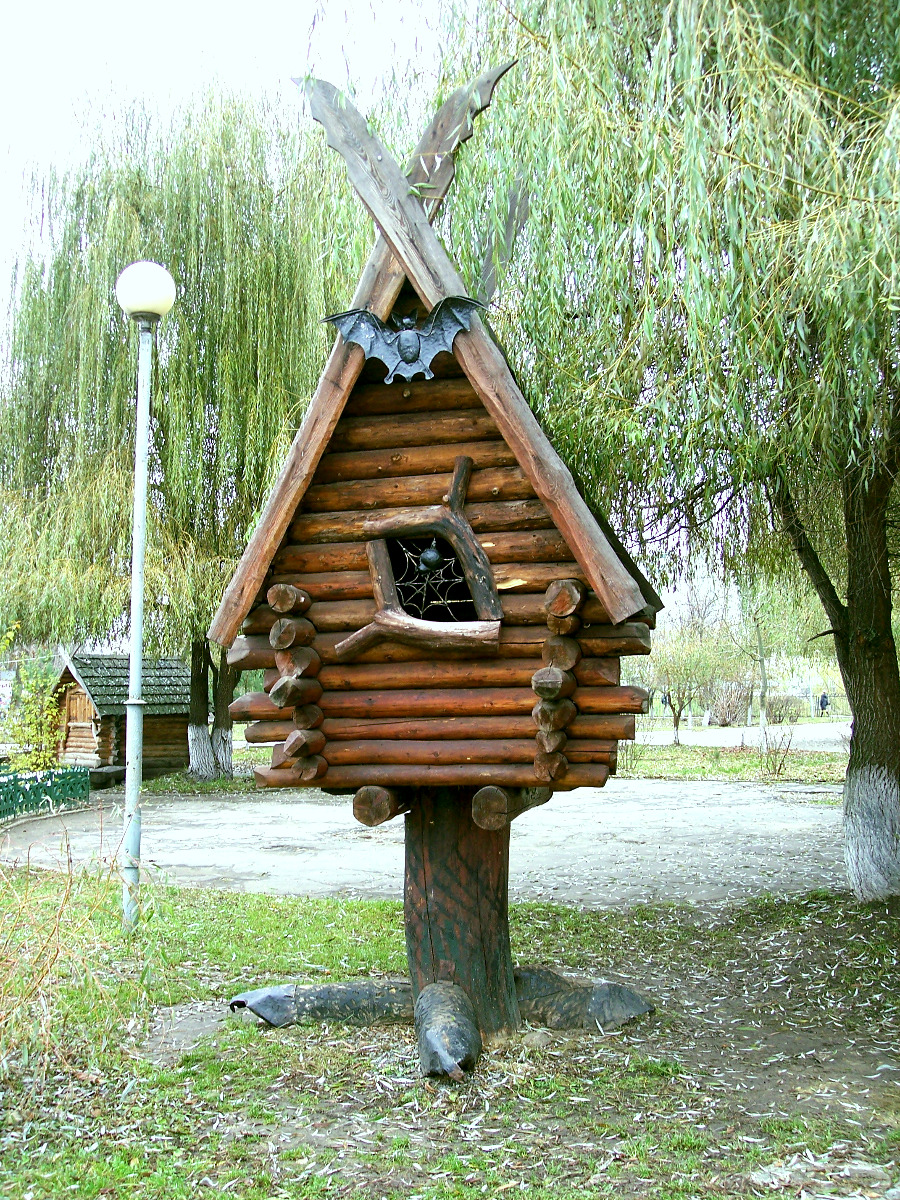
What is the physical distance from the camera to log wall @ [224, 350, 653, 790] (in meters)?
4.12

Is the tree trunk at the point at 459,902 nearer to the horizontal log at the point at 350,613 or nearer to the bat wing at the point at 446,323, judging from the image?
the horizontal log at the point at 350,613

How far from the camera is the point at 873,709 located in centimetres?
721

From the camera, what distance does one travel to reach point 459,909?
483 centimetres

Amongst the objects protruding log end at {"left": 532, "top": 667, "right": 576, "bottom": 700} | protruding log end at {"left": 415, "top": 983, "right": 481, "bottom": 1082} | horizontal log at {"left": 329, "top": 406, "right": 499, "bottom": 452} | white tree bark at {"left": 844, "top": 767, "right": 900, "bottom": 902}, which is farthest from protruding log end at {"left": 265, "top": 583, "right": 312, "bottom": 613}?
white tree bark at {"left": 844, "top": 767, "right": 900, "bottom": 902}

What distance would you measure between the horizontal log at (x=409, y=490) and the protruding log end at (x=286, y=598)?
44 centimetres

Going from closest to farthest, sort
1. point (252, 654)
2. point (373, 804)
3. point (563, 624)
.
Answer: point (563, 624) < point (373, 804) < point (252, 654)

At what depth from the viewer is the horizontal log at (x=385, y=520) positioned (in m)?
4.31

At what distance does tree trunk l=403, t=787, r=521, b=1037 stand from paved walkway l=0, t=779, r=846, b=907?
2703 mm

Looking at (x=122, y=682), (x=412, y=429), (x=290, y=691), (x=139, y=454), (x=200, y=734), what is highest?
(x=139, y=454)

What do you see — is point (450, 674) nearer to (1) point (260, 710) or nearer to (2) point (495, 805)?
(2) point (495, 805)

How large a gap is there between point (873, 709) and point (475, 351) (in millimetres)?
4538

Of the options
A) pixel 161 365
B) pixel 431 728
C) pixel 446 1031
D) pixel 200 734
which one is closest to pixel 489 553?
pixel 431 728

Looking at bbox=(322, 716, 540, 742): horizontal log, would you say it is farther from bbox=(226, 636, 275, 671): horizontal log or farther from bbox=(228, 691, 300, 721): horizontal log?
bbox=(226, 636, 275, 671): horizontal log

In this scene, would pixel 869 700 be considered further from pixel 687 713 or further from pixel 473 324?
pixel 687 713
